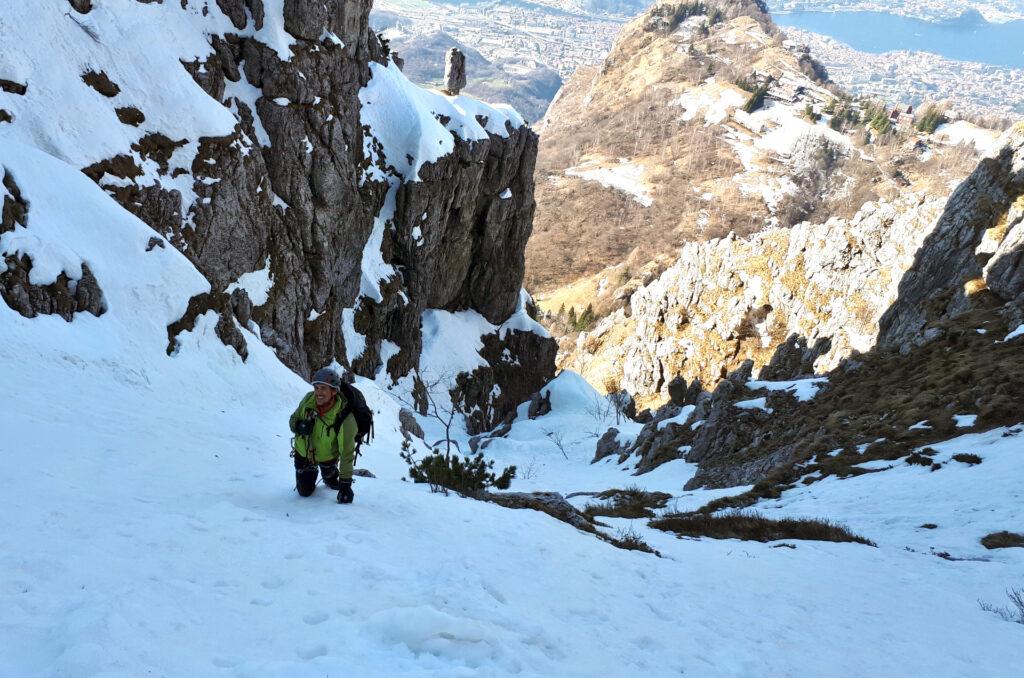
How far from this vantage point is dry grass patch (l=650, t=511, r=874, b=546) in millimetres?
15016

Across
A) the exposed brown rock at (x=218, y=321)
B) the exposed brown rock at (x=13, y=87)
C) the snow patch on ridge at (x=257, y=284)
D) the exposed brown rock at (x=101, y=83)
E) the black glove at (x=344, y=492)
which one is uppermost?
the exposed brown rock at (x=101, y=83)

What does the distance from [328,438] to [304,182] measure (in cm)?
3392

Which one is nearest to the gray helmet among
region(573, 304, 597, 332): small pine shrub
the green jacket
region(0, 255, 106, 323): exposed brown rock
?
the green jacket

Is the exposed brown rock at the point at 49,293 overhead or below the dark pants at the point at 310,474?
overhead

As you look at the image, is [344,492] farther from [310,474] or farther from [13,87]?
[13,87]

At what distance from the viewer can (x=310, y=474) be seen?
1054 cm

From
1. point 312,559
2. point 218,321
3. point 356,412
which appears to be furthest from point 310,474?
point 218,321

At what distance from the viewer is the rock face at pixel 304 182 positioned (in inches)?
1083

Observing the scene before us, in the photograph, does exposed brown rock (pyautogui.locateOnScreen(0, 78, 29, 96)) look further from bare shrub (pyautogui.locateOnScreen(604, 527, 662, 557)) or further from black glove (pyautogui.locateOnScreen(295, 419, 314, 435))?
bare shrub (pyautogui.locateOnScreen(604, 527, 662, 557))

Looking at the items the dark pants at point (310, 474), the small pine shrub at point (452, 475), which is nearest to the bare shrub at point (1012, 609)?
the small pine shrub at point (452, 475)

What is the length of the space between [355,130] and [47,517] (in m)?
45.8

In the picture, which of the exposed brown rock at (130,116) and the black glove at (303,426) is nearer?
the black glove at (303,426)

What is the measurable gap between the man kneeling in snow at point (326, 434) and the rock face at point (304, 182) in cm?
1172

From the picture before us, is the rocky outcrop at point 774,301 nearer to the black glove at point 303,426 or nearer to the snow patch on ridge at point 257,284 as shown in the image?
the snow patch on ridge at point 257,284
